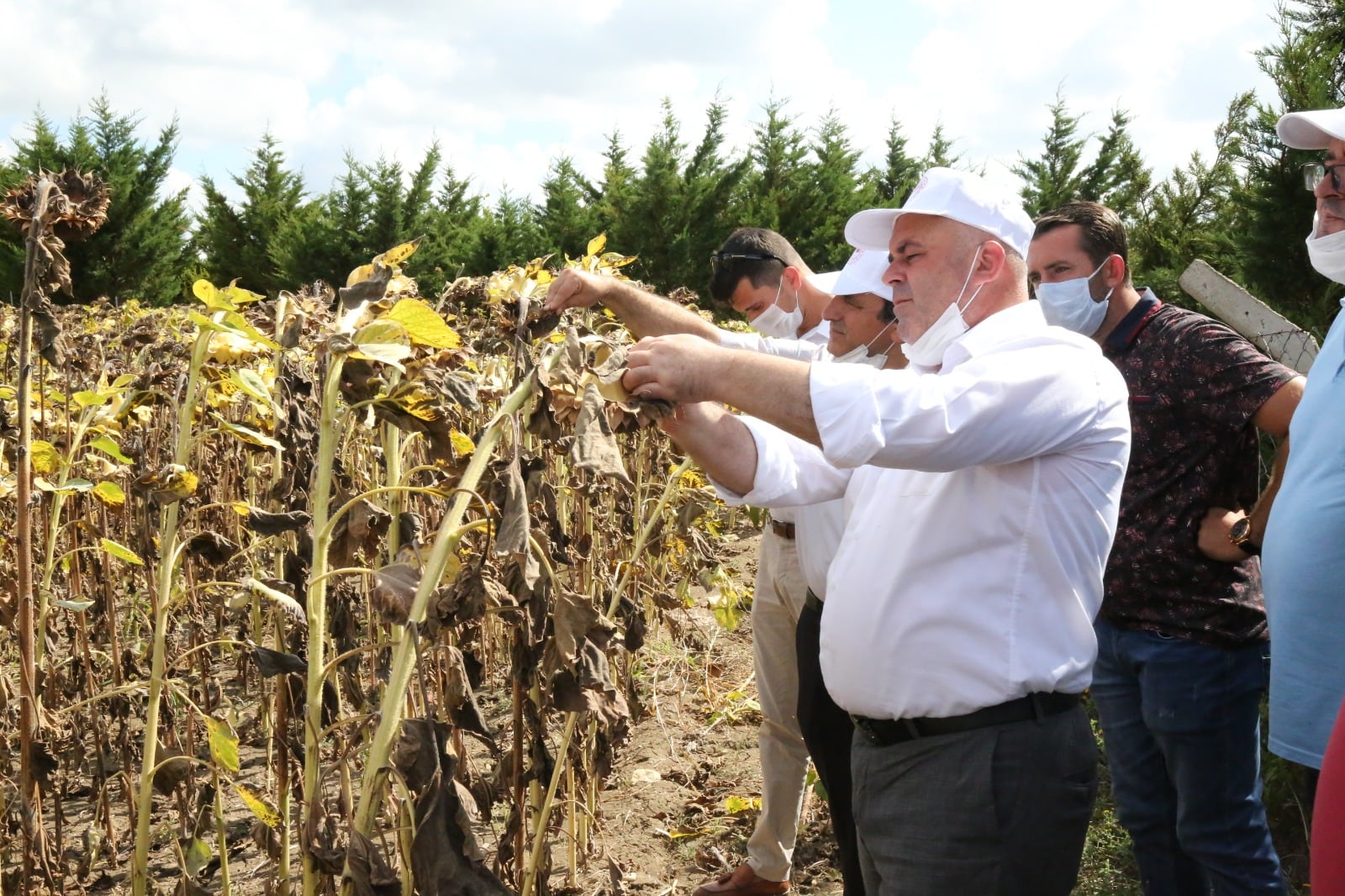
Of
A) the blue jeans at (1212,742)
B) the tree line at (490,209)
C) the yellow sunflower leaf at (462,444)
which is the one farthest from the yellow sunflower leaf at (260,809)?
the tree line at (490,209)

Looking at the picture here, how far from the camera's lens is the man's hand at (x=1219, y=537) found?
2.52 meters

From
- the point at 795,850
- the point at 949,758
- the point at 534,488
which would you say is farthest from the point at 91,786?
the point at 949,758

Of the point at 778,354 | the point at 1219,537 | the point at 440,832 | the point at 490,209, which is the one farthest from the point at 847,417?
the point at 490,209

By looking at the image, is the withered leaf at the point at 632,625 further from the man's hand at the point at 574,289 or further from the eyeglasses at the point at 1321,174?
the eyeglasses at the point at 1321,174

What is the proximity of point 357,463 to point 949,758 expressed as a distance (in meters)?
2.52

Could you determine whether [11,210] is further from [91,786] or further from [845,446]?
[91,786]

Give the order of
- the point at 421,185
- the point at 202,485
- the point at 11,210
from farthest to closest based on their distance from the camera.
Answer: the point at 421,185
the point at 202,485
the point at 11,210

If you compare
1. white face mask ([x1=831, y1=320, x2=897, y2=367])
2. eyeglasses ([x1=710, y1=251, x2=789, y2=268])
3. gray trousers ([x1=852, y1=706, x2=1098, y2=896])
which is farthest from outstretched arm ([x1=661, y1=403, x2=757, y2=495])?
eyeglasses ([x1=710, y1=251, x2=789, y2=268])

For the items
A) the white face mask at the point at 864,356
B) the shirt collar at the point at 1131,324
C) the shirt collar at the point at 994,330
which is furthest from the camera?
the white face mask at the point at 864,356

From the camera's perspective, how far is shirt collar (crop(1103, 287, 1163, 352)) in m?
2.80

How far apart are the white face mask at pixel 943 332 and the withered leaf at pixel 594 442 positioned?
2.26 ft

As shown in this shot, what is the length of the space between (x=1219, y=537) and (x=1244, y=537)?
79 millimetres

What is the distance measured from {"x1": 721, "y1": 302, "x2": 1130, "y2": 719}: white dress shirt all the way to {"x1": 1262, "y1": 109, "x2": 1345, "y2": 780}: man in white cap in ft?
1.21

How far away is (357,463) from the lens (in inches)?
148
